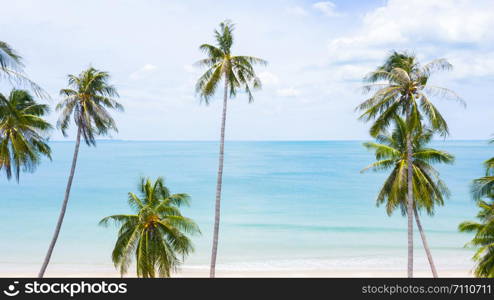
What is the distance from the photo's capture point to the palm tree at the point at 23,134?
19.0 metres

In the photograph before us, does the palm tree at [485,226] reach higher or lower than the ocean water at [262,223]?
higher

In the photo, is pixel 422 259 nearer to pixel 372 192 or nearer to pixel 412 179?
pixel 412 179

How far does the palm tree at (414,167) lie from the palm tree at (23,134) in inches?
636

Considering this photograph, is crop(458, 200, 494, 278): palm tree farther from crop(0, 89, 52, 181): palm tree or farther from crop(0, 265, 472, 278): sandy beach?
crop(0, 89, 52, 181): palm tree

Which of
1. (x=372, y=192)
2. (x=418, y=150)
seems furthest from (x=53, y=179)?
(x=418, y=150)

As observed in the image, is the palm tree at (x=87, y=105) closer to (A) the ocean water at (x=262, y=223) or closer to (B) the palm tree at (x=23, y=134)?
(B) the palm tree at (x=23, y=134)

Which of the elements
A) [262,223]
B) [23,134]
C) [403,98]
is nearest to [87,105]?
[23,134]

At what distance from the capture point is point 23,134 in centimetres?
1961

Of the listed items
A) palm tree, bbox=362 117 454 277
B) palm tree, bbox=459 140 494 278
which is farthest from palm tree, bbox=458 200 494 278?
palm tree, bbox=362 117 454 277

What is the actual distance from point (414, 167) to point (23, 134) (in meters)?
18.9

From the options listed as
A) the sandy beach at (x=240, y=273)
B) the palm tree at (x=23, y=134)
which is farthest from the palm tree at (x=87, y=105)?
the sandy beach at (x=240, y=273)

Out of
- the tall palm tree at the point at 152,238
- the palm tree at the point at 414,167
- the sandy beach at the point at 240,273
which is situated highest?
the palm tree at the point at 414,167

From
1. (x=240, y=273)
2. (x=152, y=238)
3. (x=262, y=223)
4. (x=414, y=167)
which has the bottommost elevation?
(x=240, y=273)

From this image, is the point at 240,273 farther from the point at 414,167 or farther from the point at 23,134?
the point at 23,134
